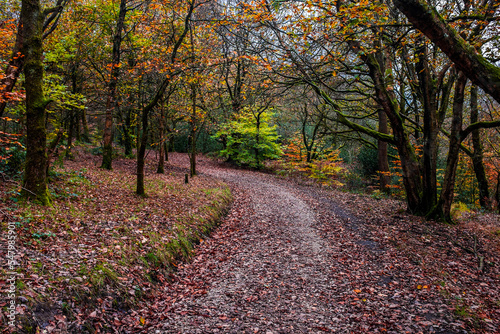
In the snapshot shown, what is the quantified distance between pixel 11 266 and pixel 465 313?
6948 millimetres

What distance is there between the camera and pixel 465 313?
4.30 m

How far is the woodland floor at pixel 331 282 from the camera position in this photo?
4227 mm

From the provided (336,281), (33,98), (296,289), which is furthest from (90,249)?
(336,281)

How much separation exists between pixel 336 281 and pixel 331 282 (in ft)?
0.40

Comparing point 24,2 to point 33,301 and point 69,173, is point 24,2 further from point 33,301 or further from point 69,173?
point 33,301

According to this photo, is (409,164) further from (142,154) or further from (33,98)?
(33,98)

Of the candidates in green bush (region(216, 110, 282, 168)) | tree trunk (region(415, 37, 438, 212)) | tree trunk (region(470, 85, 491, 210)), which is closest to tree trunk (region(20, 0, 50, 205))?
tree trunk (region(415, 37, 438, 212))

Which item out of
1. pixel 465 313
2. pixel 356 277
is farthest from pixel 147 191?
pixel 465 313

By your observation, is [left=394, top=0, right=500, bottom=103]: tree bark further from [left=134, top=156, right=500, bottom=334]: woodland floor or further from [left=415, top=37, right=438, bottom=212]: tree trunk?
[left=415, top=37, right=438, bottom=212]: tree trunk

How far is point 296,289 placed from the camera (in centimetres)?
530

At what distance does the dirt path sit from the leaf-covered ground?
56 cm

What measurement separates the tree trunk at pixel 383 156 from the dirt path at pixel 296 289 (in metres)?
7.45

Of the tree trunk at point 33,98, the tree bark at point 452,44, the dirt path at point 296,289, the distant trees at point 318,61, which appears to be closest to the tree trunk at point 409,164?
the distant trees at point 318,61

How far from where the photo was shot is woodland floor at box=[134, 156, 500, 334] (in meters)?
4.28
